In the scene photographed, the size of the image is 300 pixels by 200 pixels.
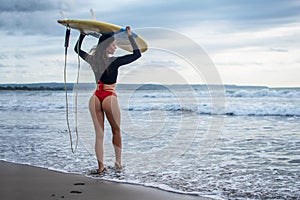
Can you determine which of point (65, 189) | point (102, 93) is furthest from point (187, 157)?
point (65, 189)

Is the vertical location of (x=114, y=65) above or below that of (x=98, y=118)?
above

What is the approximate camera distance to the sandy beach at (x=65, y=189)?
4742mm

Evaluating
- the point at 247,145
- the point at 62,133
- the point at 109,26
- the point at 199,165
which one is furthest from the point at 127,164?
the point at 62,133

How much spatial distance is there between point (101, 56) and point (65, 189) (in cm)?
199

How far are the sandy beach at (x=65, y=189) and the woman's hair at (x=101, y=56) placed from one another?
153 cm

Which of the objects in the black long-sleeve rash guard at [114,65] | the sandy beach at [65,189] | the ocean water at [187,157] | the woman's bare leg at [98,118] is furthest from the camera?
the woman's bare leg at [98,118]

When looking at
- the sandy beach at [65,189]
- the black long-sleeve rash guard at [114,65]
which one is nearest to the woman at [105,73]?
the black long-sleeve rash guard at [114,65]

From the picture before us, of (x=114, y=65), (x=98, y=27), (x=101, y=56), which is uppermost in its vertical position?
(x=98, y=27)

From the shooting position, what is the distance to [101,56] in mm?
6113

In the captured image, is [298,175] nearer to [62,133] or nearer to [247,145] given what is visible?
[247,145]

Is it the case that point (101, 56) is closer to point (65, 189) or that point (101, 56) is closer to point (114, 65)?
point (114, 65)

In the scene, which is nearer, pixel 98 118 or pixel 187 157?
pixel 98 118

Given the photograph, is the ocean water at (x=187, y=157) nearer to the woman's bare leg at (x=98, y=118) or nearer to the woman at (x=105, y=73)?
the woman's bare leg at (x=98, y=118)

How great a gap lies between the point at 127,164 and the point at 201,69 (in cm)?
187
